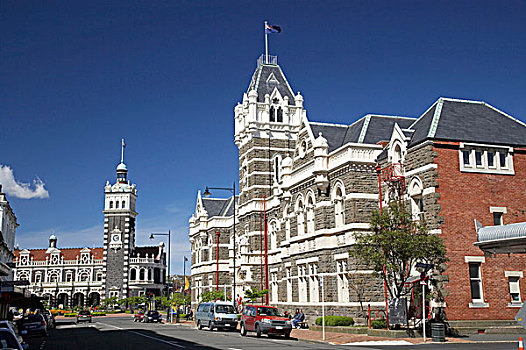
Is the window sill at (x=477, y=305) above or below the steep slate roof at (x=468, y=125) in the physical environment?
below

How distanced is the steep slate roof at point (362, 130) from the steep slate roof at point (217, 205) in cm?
2793

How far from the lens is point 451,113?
32719mm

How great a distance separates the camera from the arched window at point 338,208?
1385 inches

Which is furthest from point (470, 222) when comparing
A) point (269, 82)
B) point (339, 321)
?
point (269, 82)

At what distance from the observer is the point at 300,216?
3994cm

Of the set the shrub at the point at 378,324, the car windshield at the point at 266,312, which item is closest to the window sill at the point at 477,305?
the shrub at the point at 378,324

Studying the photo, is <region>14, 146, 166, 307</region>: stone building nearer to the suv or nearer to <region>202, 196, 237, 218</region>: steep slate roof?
<region>202, 196, 237, 218</region>: steep slate roof

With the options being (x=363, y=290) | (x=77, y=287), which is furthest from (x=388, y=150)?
(x=77, y=287)

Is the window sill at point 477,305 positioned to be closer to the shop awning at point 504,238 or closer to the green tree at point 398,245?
the green tree at point 398,245

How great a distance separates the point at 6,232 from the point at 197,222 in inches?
852

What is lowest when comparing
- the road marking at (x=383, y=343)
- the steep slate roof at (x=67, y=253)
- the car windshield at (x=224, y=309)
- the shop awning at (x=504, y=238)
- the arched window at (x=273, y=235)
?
the road marking at (x=383, y=343)

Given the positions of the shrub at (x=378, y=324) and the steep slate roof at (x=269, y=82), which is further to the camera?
the steep slate roof at (x=269, y=82)

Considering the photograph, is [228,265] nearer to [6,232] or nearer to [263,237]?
[263,237]

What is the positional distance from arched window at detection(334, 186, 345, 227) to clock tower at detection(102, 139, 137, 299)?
83.7m
